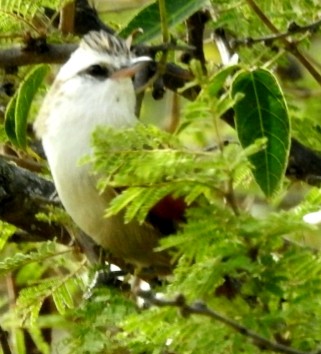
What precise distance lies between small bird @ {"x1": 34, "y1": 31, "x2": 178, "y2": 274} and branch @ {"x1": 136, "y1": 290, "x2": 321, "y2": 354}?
1271 mm

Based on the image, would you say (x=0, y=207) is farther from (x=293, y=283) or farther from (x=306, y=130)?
(x=293, y=283)

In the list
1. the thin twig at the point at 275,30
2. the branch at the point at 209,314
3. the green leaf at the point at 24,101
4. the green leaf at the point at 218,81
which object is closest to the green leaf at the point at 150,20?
the thin twig at the point at 275,30

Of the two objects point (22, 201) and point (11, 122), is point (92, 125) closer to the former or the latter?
point (11, 122)

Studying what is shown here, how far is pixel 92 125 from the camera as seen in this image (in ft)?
12.9

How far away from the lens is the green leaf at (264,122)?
296 centimetres

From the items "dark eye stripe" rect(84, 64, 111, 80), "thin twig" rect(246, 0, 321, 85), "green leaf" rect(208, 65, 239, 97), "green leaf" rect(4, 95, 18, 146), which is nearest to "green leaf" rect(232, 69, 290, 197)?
"green leaf" rect(208, 65, 239, 97)

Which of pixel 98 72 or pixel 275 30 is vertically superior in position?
pixel 275 30

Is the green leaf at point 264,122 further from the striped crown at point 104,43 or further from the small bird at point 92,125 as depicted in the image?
the striped crown at point 104,43

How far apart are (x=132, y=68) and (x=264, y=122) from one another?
1.09 metres

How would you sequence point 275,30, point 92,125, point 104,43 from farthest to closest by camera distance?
1. point 104,43
2. point 92,125
3. point 275,30

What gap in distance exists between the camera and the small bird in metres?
3.74

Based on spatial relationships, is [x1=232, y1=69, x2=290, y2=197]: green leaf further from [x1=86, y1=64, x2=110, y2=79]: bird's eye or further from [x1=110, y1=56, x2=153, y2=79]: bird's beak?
[x1=86, y1=64, x2=110, y2=79]: bird's eye

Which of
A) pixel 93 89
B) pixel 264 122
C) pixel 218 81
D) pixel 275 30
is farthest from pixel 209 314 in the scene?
pixel 93 89

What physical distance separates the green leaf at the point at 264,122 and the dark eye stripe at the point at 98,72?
4.03ft
